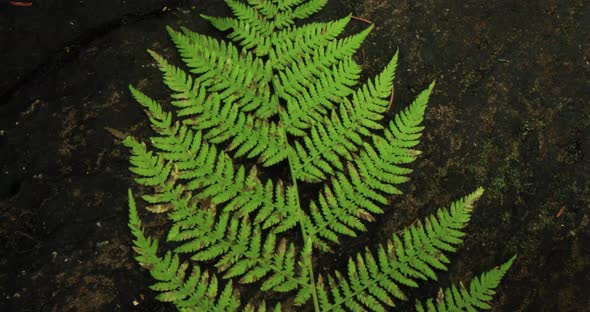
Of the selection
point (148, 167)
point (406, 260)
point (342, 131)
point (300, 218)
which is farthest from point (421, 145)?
point (148, 167)

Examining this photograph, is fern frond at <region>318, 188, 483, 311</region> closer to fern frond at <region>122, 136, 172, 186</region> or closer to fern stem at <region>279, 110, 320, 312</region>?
fern stem at <region>279, 110, 320, 312</region>

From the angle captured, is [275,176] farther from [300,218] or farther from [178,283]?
[178,283]

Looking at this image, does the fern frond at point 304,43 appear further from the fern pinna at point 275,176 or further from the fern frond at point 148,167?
the fern frond at point 148,167

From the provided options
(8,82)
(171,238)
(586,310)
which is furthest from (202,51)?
(586,310)

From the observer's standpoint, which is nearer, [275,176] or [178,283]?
[178,283]

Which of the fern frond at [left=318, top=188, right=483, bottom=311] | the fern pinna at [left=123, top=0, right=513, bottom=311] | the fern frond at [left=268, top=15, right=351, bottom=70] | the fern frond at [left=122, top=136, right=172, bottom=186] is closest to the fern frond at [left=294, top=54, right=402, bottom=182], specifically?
the fern pinna at [left=123, top=0, right=513, bottom=311]

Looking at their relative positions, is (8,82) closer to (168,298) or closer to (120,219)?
(120,219)
